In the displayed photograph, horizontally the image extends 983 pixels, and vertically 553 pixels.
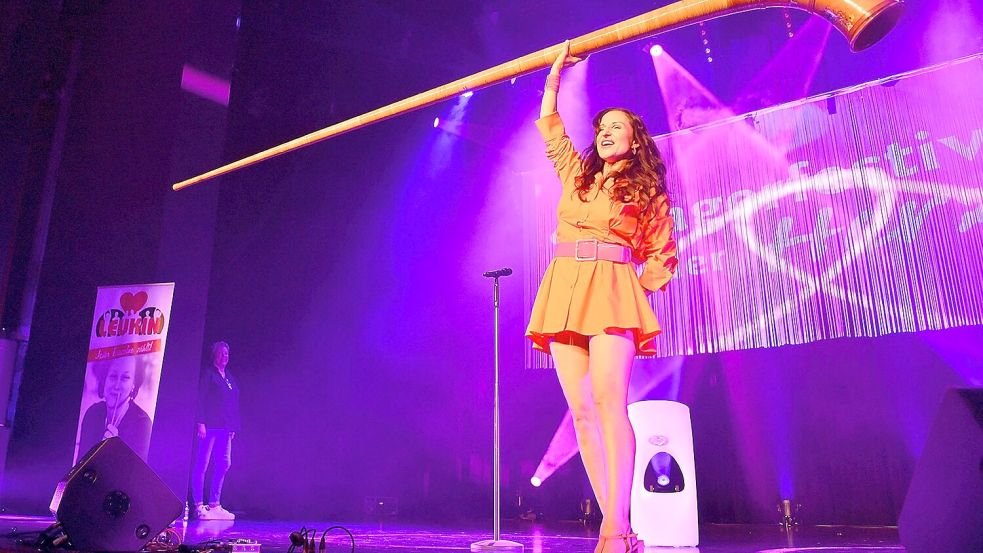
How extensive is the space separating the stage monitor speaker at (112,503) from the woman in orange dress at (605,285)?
1.65 m

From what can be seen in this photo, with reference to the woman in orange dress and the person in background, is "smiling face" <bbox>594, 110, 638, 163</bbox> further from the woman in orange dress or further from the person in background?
the person in background

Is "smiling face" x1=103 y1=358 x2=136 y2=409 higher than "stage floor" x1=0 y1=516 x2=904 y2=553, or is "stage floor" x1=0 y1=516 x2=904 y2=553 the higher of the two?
"smiling face" x1=103 y1=358 x2=136 y2=409

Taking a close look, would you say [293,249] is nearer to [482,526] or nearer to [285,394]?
[285,394]

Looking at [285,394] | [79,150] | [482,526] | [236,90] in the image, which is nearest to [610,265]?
[482,526]

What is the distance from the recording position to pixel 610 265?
2.23 metres

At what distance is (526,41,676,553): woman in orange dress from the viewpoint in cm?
210

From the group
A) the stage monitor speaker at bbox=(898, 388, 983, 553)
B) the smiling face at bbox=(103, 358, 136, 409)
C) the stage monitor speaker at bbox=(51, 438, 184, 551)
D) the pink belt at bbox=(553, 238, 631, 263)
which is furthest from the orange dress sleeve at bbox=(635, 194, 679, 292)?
the smiling face at bbox=(103, 358, 136, 409)

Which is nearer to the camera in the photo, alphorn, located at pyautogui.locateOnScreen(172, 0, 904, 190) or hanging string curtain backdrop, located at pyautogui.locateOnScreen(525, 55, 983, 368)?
alphorn, located at pyautogui.locateOnScreen(172, 0, 904, 190)

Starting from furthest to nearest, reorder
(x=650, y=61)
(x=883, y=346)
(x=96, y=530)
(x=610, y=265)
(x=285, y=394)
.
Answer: (x=285, y=394) < (x=650, y=61) < (x=883, y=346) < (x=96, y=530) < (x=610, y=265)

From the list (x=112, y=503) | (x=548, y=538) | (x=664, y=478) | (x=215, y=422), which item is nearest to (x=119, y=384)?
(x=215, y=422)

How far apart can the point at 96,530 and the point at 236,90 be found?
5546mm

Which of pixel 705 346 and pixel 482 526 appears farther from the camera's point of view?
pixel 705 346

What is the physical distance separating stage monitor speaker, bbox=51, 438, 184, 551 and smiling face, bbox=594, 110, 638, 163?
2177 millimetres

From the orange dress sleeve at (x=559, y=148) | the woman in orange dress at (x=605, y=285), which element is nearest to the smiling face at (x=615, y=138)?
the woman in orange dress at (x=605, y=285)
